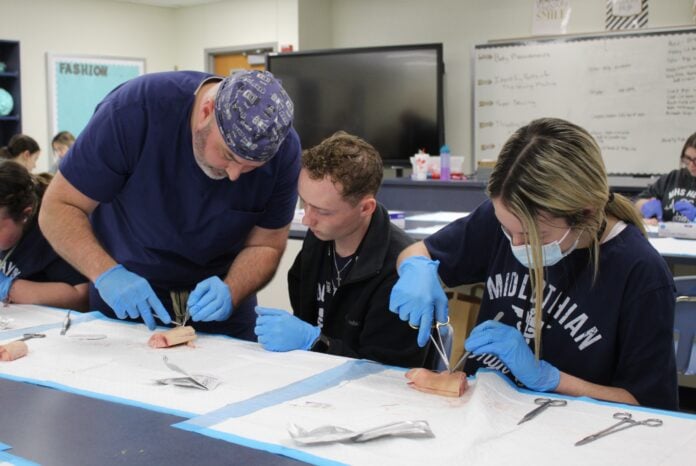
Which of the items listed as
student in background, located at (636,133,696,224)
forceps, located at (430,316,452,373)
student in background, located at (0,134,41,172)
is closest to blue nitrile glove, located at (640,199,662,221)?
student in background, located at (636,133,696,224)

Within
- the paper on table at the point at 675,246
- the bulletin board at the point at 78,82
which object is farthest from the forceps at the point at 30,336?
the bulletin board at the point at 78,82

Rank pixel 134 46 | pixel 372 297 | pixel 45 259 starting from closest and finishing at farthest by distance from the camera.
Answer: pixel 372 297 < pixel 45 259 < pixel 134 46

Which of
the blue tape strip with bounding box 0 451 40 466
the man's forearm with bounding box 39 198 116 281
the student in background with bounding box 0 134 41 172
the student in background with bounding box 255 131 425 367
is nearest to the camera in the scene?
the blue tape strip with bounding box 0 451 40 466

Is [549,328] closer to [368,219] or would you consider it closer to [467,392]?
Answer: [467,392]

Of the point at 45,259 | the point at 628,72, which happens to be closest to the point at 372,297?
the point at 45,259

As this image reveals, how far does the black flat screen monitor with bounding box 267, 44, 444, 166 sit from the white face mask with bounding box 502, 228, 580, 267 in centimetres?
431

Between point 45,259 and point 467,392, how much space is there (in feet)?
4.73

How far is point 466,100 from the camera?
5773 mm

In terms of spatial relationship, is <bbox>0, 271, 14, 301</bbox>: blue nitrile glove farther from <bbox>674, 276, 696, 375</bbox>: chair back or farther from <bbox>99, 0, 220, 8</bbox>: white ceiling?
<bbox>99, 0, 220, 8</bbox>: white ceiling

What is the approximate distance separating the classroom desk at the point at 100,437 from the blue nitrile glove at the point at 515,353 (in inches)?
20.3

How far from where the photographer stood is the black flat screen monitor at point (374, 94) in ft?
18.6

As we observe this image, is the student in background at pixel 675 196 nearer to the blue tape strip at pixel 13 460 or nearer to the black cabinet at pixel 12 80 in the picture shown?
the blue tape strip at pixel 13 460

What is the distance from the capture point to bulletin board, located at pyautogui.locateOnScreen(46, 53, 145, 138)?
6.94 m

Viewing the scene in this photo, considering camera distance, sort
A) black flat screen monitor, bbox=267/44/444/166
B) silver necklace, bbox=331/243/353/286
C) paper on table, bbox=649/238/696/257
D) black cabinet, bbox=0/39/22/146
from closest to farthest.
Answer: silver necklace, bbox=331/243/353/286 < paper on table, bbox=649/238/696/257 < black flat screen monitor, bbox=267/44/444/166 < black cabinet, bbox=0/39/22/146
